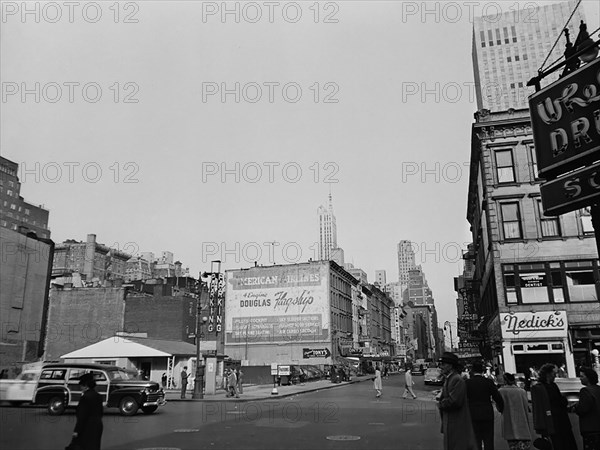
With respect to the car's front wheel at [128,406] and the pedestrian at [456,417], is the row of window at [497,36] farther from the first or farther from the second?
the pedestrian at [456,417]

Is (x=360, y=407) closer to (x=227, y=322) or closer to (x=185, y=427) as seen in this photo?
(x=185, y=427)

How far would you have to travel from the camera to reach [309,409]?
20859mm

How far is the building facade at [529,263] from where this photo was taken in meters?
29.2

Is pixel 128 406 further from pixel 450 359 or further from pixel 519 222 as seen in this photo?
pixel 519 222

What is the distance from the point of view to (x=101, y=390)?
1875cm

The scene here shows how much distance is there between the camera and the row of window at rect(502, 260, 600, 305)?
2966 cm

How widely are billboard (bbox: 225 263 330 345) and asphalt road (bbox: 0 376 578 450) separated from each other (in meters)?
40.8

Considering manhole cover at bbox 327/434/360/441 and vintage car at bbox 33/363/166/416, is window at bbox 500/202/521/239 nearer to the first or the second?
manhole cover at bbox 327/434/360/441

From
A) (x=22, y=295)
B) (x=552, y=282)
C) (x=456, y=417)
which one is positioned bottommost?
(x=456, y=417)

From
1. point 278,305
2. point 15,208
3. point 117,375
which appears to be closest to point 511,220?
point 117,375

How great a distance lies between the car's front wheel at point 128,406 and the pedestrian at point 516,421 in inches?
553

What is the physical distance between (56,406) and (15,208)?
4510 inches

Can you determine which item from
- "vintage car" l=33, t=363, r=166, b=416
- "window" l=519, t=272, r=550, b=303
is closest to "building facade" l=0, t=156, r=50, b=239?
"vintage car" l=33, t=363, r=166, b=416

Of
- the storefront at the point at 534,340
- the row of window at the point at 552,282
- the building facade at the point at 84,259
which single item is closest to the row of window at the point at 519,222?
the row of window at the point at 552,282
